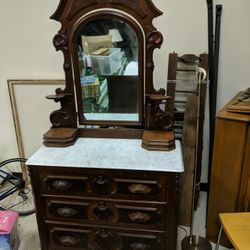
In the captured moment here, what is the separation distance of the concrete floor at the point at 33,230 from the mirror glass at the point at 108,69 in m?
0.89

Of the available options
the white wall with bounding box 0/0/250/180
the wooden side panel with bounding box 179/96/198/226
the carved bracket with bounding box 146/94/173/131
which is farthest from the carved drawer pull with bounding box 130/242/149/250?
the white wall with bounding box 0/0/250/180

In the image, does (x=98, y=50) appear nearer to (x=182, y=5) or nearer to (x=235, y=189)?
(x=182, y=5)

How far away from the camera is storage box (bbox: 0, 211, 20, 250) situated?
1575mm

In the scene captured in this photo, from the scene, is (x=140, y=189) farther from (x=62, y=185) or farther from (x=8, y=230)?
(x=8, y=230)

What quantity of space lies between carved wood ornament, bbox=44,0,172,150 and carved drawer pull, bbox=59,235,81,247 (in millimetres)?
522

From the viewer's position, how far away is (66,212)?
1477mm

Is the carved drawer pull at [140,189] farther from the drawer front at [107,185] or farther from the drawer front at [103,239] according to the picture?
the drawer front at [103,239]

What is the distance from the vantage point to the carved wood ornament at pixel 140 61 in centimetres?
139

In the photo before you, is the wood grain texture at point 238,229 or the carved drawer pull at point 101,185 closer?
the wood grain texture at point 238,229

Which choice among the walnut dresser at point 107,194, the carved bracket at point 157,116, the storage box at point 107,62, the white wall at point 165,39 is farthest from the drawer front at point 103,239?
the white wall at point 165,39

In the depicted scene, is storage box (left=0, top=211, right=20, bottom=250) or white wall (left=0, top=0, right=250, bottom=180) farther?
white wall (left=0, top=0, right=250, bottom=180)

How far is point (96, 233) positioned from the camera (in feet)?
4.96

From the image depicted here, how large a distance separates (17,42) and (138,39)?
3.43 feet

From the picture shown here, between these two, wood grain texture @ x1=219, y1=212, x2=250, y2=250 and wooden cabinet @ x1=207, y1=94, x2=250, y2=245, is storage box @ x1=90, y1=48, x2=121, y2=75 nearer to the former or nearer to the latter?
wooden cabinet @ x1=207, y1=94, x2=250, y2=245
